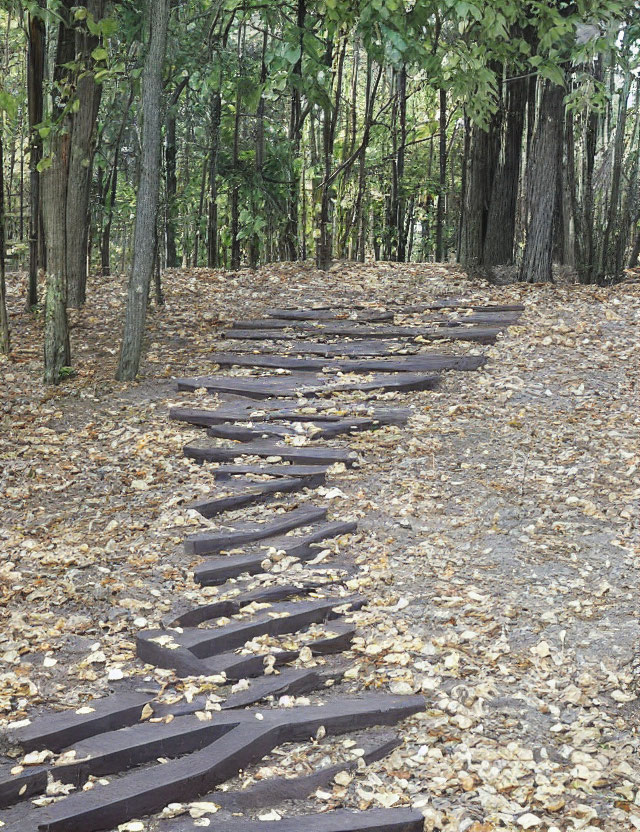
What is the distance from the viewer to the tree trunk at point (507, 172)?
1033 centimetres

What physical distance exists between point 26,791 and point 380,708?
1.41m

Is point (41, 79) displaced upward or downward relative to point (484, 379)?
upward

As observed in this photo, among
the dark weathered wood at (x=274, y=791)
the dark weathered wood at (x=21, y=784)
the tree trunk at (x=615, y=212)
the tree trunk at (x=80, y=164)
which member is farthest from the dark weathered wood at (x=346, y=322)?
the dark weathered wood at (x=21, y=784)

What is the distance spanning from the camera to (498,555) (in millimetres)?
4773

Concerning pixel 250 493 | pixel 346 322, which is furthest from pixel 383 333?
pixel 250 493

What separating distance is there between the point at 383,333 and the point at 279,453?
2.78 metres

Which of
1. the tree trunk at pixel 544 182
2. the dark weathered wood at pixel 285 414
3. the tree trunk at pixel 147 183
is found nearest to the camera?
the dark weathered wood at pixel 285 414

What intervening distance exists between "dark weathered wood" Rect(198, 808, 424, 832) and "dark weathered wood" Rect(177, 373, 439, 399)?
14.0ft

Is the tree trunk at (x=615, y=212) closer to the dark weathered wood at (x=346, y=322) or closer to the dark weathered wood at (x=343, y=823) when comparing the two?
the dark weathered wood at (x=346, y=322)

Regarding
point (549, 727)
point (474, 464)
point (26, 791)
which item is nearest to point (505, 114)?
point (474, 464)

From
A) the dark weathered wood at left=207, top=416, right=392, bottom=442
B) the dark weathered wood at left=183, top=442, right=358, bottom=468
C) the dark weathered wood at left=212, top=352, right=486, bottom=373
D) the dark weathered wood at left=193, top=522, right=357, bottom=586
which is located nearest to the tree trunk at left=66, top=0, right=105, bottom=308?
the dark weathered wood at left=212, top=352, right=486, bottom=373

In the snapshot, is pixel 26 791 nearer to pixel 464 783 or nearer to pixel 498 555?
pixel 464 783

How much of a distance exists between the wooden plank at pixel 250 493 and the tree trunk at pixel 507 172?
18.6ft

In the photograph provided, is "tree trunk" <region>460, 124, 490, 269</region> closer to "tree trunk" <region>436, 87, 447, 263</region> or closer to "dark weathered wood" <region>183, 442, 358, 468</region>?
"tree trunk" <region>436, 87, 447, 263</region>
